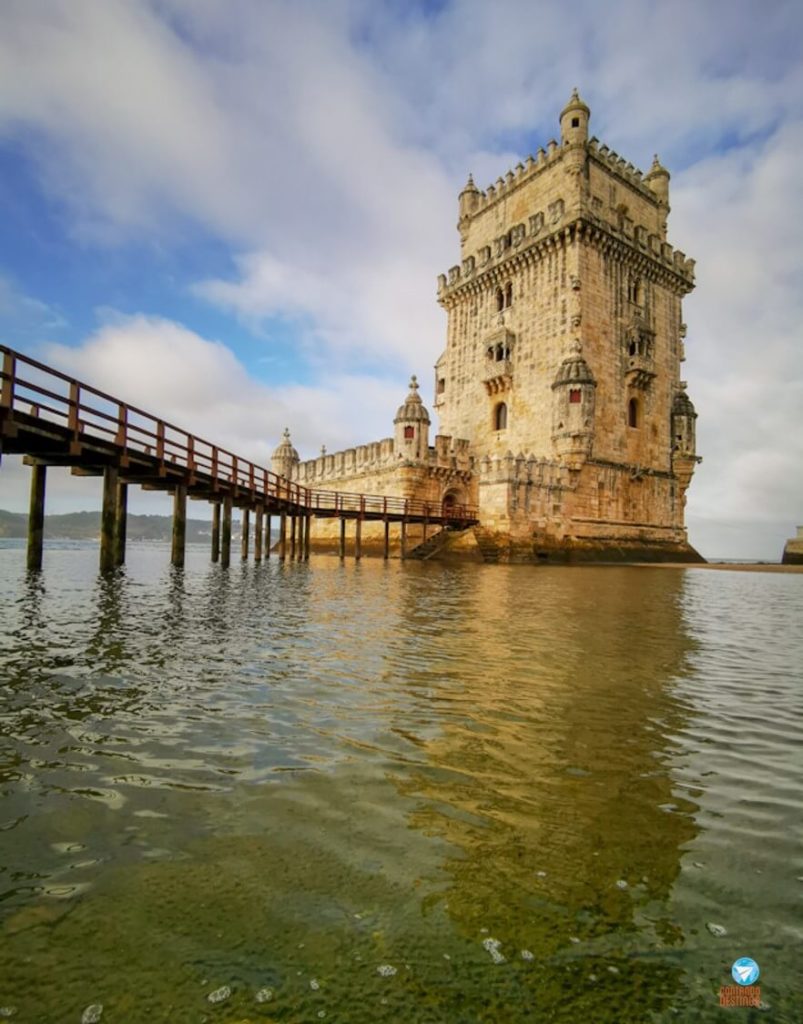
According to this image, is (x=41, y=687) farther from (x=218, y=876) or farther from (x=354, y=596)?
→ (x=354, y=596)

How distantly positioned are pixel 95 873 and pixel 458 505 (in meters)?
30.6

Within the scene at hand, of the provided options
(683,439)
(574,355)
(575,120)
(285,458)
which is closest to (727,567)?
(683,439)

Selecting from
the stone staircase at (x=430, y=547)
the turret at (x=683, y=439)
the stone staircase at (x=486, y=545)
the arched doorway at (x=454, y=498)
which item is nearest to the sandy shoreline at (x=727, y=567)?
the turret at (x=683, y=439)

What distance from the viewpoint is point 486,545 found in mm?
26812

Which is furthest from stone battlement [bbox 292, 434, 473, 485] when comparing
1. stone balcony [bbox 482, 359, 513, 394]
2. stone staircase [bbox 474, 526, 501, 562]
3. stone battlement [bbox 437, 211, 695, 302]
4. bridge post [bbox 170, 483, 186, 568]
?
bridge post [bbox 170, 483, 186, 568]

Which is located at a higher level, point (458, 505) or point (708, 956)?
point (458, 505)

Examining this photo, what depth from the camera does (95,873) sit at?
2.09 meters

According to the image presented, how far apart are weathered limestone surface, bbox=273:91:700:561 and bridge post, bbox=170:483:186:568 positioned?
13376 mm

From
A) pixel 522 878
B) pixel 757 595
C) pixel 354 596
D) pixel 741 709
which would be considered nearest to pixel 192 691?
pixel 522 878

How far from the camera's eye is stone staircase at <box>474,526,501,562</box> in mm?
26517

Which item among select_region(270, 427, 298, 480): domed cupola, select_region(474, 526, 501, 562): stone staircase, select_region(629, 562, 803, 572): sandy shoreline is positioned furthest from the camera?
select_region(270, 427, 298, 480): domed cupola
